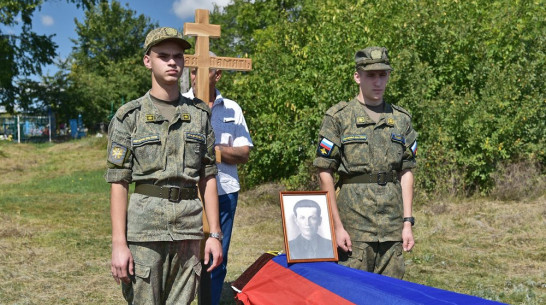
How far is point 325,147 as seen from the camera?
373 cm

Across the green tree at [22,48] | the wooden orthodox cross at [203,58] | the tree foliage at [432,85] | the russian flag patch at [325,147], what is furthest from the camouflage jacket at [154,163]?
the green tree at [22,48]

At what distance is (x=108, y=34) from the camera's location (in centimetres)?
5041

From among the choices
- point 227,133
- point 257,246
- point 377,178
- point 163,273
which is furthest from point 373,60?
point 257,246

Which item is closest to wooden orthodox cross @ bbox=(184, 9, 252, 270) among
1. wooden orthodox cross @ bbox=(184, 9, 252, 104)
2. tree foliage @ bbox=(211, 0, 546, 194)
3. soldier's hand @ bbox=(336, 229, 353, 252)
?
wooden orthodox cross @ bbox=(184, 9, 252, 104)

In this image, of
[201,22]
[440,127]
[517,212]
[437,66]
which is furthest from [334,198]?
[437,66]

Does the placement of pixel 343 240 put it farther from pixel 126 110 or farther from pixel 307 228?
pixel 126 110

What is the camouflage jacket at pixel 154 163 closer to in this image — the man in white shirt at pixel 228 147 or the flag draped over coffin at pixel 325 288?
the flag draped over coffin at pixel 325 288

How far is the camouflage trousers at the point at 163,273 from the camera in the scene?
2939 mm

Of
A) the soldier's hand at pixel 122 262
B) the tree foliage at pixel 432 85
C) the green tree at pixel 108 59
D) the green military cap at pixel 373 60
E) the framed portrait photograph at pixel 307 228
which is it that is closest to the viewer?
the soldier's hand at pixel 122 262

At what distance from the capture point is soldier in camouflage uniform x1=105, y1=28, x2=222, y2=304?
2932 millimetres

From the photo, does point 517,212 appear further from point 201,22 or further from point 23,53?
point 23,53

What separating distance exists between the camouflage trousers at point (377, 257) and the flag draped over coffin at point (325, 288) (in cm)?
33

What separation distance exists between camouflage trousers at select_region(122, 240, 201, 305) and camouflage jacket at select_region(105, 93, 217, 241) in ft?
0.24

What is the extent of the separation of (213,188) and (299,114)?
8.25 metres
